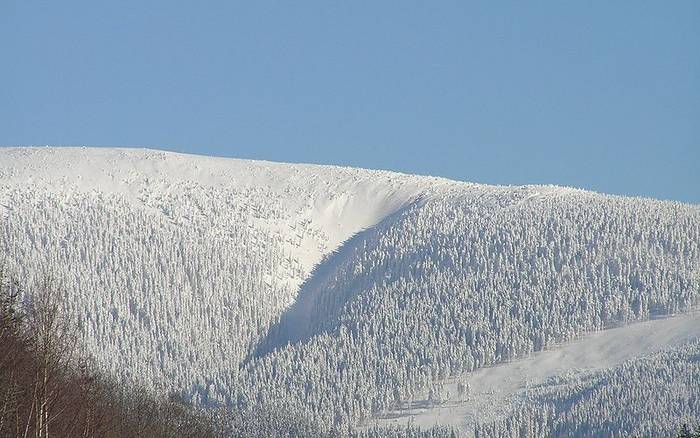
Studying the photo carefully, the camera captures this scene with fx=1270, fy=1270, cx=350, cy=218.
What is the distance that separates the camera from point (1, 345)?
43.3 meters

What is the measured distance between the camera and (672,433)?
183500 mm

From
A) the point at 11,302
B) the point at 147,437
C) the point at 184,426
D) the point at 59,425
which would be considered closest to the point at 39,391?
the point at 11,302

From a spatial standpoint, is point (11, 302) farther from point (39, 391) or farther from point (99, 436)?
point (99, 436)

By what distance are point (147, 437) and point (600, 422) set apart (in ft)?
423

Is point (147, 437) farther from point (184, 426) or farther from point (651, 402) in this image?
point (651, 402)

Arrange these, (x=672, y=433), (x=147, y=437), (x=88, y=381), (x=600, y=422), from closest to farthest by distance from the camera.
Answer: (x=88, y=381) < (x=147, y=437) < (x=672, y=433) < (x=600, y=422)

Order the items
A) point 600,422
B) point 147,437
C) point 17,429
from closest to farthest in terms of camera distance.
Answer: point 17,429
point 147,437
point 600,422

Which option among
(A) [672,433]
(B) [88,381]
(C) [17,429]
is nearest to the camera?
(C) [17,429]

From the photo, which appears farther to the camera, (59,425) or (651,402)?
(651,402)

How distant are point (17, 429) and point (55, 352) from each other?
278 centimetres

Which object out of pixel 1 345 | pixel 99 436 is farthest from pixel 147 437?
pixel 1 345

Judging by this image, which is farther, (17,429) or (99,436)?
(99,436)

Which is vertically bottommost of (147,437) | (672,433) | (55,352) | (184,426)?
(55,352)

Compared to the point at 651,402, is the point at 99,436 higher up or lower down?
lower down
